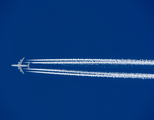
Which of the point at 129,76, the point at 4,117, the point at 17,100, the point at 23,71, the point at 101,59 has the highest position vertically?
the point at 101,59

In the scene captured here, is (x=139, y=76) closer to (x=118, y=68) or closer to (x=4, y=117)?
(x=118, y=68)

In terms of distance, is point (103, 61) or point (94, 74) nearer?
point (103, 61)

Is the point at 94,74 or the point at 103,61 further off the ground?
the point at 103,61

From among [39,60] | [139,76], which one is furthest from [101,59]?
[39,60]

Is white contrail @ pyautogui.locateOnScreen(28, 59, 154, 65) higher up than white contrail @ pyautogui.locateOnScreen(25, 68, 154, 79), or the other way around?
white contrail @ pyautogui.locateOnScreen(28, 59, 154, 65)

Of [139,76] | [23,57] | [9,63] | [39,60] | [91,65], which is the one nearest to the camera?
[139,76]

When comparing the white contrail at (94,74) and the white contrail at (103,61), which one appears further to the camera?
the white contrail at (103,61)

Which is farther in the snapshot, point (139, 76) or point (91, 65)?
point (91, 65)

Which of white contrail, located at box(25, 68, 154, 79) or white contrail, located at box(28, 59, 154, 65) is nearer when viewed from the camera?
white contrail, located at box(25, 68, 154, 79)

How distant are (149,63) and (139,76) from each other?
51.4 inches

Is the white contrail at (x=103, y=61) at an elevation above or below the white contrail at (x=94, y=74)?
above

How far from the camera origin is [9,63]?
1278 cm

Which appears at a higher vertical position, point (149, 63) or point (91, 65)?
point (149, 63)

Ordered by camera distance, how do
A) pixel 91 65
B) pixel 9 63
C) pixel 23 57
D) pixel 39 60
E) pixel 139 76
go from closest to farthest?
pixel 139 76 → pixel 91 65 → pixel 39 60 → pixel 23 57 → pixel 9 63
